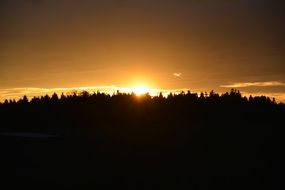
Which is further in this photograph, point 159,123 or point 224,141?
point 159,123

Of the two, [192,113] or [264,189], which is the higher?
[192,113]

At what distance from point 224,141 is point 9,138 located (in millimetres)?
37497

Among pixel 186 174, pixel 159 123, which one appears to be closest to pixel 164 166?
pixel 186 174

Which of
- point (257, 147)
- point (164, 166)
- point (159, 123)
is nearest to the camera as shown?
point (164, 166)

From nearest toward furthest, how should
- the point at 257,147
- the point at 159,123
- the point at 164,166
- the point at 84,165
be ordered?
1. the point at 84,165
2. the point at 164,166
3. the point at 257,147
4. the point at 159,123

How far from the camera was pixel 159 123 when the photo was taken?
110 meters

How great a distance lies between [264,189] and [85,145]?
82.0 feet

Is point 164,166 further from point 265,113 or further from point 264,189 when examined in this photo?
point 265,113

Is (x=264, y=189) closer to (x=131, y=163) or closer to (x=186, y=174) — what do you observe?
(x=186, y=174)

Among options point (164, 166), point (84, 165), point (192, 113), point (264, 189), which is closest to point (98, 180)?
point (84, 165)

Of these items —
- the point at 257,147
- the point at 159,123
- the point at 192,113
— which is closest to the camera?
the point at 257,147

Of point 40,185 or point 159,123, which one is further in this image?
point 159,123

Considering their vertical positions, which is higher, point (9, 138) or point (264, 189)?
point (9, 138)

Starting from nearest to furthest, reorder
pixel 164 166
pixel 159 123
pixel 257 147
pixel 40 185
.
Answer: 1. pixel 40 185
2. pixel 164 166
3. pixel 257 147
4. pixel 159 123
